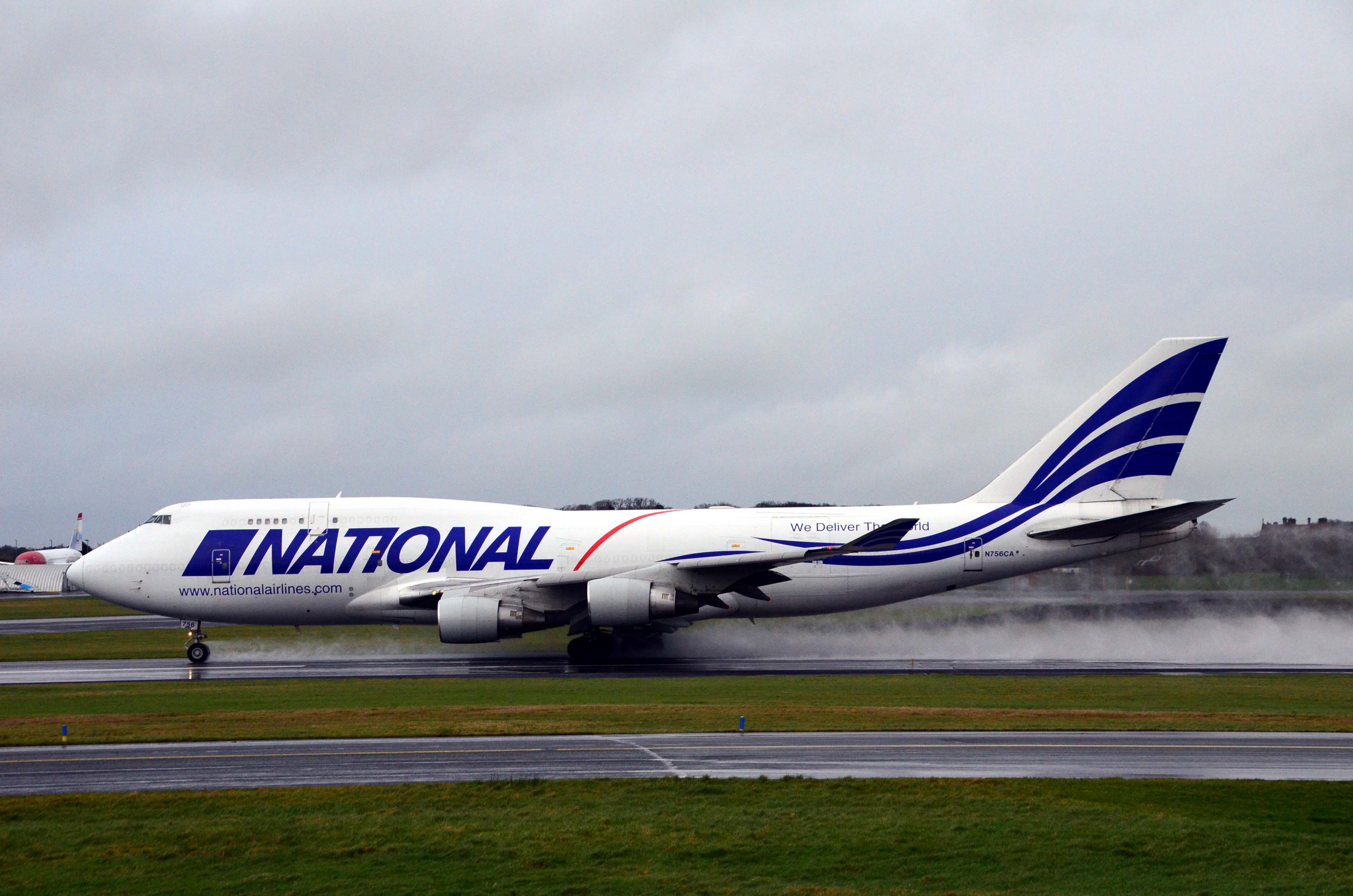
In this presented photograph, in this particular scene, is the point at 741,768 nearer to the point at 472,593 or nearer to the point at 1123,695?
the point at 1123,695

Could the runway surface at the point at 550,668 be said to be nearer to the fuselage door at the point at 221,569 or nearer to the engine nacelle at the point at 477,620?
the engine nacelle at the point at 477,620

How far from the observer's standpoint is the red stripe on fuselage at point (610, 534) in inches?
1229

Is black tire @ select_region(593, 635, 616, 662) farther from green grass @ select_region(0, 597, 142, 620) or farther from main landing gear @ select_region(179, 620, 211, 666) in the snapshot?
green grass @ select_region(0, 597, 142, 620)

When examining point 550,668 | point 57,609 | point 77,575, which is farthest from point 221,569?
point 57,609

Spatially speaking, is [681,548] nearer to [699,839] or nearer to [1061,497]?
[1061,497]

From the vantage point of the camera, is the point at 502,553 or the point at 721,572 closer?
the point at 721,572

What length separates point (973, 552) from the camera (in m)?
30.9

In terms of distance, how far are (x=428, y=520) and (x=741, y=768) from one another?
1956 centimetres

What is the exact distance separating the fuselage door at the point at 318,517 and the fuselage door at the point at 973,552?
59.8ft

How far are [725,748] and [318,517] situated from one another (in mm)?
20037

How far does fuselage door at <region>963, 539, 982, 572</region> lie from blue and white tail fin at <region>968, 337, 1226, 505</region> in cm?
201

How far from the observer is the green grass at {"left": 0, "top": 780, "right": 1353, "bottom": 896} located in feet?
30.7

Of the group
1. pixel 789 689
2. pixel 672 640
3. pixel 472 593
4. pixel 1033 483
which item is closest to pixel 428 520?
pixel 472 593

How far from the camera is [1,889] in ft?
30.9
